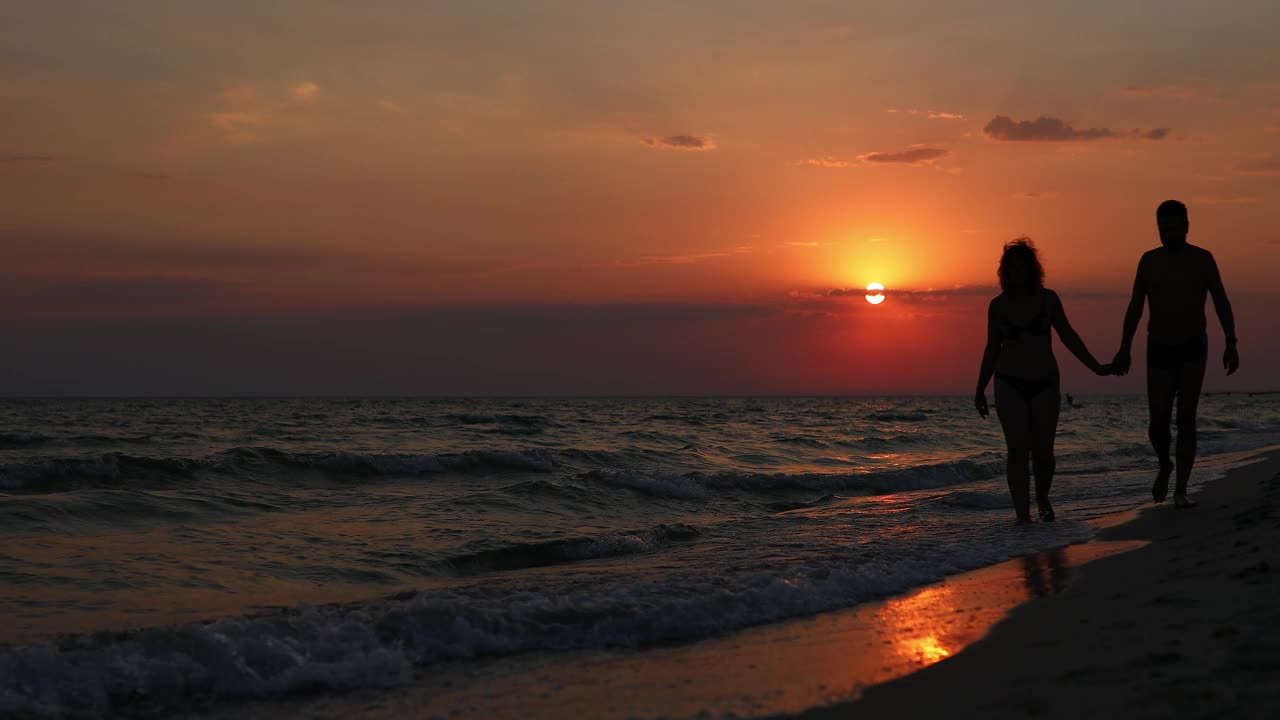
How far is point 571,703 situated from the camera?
386 cm

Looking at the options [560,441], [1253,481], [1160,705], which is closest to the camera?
[1160,705]

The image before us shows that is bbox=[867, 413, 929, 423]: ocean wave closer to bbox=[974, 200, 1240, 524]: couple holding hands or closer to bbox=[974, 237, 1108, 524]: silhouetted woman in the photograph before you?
bbox=[974, 200, 1240, 524]: couple holding hands

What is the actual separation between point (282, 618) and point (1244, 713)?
426 cm

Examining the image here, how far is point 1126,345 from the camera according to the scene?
7508 millimetres

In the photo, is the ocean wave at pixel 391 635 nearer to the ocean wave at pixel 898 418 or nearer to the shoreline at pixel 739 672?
the shoreline at pixel 739 672

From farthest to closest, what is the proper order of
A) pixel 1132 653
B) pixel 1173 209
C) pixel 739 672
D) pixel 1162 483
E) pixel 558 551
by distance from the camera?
1. pixel 558 551
2. pixel 1162 483
3. pixel 1173 209
4. pixel 739 672
5. pixel 1132 653

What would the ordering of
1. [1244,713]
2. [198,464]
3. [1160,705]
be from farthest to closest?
[198,464] < [1160,705] < [1244,713]

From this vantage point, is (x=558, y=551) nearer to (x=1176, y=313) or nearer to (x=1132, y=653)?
(x=1176, y=313)

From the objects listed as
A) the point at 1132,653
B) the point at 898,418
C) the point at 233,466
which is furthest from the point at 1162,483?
the point at 898,418

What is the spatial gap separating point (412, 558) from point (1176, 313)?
6274mm

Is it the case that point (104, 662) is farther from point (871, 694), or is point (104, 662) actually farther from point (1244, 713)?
point (1244, 713)

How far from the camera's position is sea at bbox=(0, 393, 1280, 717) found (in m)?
4.54

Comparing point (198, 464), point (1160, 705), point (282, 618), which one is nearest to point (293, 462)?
point (198, 464)

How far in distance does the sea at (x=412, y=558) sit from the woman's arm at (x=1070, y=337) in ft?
4.46
